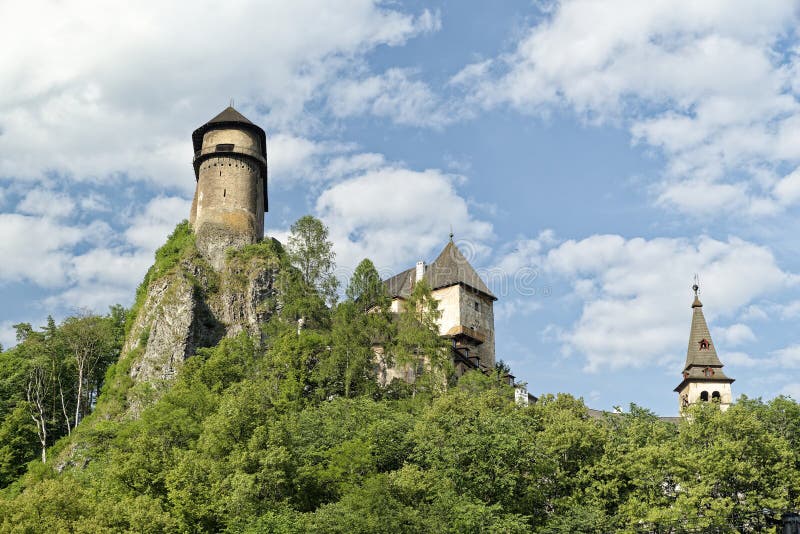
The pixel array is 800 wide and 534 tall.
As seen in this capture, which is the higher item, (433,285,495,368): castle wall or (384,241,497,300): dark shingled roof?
(384,241,497,300): dark shingled roof

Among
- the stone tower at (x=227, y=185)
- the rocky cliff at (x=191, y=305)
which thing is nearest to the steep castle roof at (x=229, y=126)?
the stone tower at (x=227, y=185)

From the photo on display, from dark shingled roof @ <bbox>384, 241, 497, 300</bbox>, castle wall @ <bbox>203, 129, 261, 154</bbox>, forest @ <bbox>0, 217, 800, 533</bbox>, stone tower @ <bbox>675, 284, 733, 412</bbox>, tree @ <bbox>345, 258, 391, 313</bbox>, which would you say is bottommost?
forest @ <bbox>0, 217, 800, 533</bbox>

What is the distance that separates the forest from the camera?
33.3 m

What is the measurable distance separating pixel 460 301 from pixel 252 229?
16.7 m

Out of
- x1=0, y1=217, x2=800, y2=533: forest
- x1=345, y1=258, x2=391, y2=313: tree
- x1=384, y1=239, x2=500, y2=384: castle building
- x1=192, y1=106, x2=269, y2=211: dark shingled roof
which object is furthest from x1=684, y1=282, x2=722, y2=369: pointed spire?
x1=192, y1=106, x2=269, y2=211: dark shingled roof

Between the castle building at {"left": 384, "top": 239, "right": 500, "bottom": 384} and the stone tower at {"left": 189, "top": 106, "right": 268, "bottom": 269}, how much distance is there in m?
12.7

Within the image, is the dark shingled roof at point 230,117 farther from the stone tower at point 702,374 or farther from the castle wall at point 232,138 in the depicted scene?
the stone tower at point 702,374

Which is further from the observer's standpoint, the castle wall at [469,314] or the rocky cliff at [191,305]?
the castle wall at [469,314]

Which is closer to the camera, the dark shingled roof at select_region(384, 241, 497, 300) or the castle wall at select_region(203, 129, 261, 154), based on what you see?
the castle wall at select_region(203, 129, 261, 154)

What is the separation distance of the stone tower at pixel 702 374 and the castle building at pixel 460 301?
61.4 ft

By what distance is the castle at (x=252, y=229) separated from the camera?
2397 inches

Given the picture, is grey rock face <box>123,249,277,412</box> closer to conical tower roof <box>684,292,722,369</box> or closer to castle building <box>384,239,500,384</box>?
castle building <box>384,239,500,384</box>

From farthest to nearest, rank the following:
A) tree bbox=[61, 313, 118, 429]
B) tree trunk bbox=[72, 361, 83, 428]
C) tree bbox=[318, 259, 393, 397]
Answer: tree bbox=[61, 313, 118, 429], tree trunk bbox=[72, 361, 83, 428], tree bbox=[318, 259, 393, 397]

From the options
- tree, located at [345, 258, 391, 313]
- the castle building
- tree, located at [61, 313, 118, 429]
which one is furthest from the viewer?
the castle building
